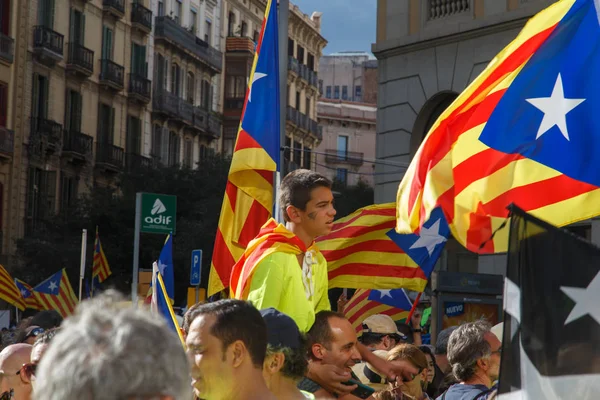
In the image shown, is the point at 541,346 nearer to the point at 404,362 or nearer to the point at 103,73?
the point at 404,362

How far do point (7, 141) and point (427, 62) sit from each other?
2291cm

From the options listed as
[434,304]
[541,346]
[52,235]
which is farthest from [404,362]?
[52,235]

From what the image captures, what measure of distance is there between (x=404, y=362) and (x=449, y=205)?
146 centimetres

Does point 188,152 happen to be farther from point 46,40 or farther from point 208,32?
point 46,40

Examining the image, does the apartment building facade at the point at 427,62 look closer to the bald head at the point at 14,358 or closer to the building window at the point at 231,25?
the bald head at the point at 14,358

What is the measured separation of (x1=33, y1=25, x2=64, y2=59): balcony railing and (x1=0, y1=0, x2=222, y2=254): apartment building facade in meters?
0.03

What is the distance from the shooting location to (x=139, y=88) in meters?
46.7

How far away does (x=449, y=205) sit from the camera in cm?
586

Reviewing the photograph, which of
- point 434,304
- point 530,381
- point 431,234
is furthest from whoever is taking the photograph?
point 434,304

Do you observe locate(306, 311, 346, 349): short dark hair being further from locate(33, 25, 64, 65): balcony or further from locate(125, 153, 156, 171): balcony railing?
locate(125, 153, 156, 171): balcony railing

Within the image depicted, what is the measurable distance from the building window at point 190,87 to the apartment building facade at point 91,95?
7cm

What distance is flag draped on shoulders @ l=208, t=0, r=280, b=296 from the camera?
8.31 meters

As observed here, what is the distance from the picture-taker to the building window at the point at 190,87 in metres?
52.2

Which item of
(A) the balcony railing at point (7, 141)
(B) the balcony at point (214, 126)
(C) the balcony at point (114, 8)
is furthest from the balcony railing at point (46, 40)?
(B) the balcony at point (214, 126)
